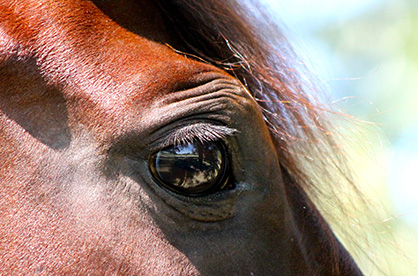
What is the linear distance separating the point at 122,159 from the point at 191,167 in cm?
21

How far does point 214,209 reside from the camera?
1585 mm

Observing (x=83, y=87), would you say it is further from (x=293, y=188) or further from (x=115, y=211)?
(x=293, y=188)

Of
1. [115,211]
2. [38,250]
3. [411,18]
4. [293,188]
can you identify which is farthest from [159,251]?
[411,18]

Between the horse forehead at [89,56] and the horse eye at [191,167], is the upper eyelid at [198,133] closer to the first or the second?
the horse eye at [191,167]

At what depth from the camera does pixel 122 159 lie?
152 cm

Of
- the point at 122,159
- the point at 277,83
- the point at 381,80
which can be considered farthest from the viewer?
the point at 381,80

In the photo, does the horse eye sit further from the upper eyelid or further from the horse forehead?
the horse forehead

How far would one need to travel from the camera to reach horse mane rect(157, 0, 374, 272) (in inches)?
73.4

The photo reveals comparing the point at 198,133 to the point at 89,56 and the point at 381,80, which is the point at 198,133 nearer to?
the point at 89,56

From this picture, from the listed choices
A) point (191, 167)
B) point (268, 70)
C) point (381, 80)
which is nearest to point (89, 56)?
point (191, 167)

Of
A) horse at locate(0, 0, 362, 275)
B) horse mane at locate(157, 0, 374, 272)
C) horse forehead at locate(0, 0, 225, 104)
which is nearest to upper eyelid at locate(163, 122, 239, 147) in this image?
horse at locate(0, 0, 362, 275)

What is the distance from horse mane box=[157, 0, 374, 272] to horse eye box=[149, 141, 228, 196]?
342mm

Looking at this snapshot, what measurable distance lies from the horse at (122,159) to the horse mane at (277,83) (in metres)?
0.19

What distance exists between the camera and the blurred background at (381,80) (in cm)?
211
